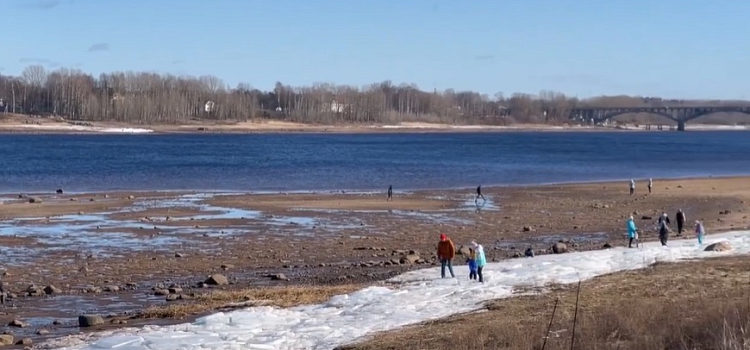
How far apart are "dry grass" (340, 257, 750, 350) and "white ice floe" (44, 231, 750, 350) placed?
1044 mm

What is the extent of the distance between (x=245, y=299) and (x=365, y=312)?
139 inches

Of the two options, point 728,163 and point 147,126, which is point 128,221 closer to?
point 728,163

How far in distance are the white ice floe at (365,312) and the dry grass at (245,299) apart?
0.74 metres

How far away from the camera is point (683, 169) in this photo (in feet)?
291

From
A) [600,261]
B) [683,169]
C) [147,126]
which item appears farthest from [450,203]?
[147,126]

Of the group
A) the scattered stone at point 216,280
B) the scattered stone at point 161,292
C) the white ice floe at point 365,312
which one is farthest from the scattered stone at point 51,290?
the white ice floe at point 365,312

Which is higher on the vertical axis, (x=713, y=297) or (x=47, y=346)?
(x=713, y=297)

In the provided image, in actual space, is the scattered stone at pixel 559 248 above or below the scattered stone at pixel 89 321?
above

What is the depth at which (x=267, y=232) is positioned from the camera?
37.1m

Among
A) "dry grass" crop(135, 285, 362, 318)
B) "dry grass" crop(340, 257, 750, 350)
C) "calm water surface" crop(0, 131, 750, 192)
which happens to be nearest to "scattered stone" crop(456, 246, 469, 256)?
"dry grass" crop(135, 285, 362, 318)

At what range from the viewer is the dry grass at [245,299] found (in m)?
21.4

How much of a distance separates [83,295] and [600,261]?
43.1 feet

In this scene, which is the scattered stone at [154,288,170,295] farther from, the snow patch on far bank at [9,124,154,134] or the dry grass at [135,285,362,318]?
the snow patch on far bank at [9,124,154,134]

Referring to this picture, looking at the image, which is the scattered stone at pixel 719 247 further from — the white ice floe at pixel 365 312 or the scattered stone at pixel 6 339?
the scattered stone at pixel 6 339
